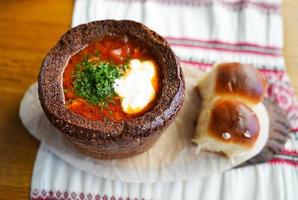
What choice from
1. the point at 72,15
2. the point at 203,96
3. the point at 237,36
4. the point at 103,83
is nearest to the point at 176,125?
the point at 203,96

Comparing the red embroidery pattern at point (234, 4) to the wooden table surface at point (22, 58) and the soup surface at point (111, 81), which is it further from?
the soup surface at point (111, 81)

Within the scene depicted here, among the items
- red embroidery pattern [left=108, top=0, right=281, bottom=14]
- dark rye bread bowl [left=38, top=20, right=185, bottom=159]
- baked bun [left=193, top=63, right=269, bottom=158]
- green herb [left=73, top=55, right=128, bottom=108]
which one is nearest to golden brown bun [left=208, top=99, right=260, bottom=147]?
baked bun [left=193, top=63, right=269, bottom=158]

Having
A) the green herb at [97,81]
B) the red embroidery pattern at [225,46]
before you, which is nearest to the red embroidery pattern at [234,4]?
the red embroidery pattern at [225,46]

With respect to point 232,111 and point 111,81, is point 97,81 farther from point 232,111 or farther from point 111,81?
point 232,111

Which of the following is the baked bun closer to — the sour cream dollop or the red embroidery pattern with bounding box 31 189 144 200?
the sour cream dollop

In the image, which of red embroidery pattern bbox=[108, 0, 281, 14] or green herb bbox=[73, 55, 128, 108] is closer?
green herb bbox=[73, 55, 128, 108]
